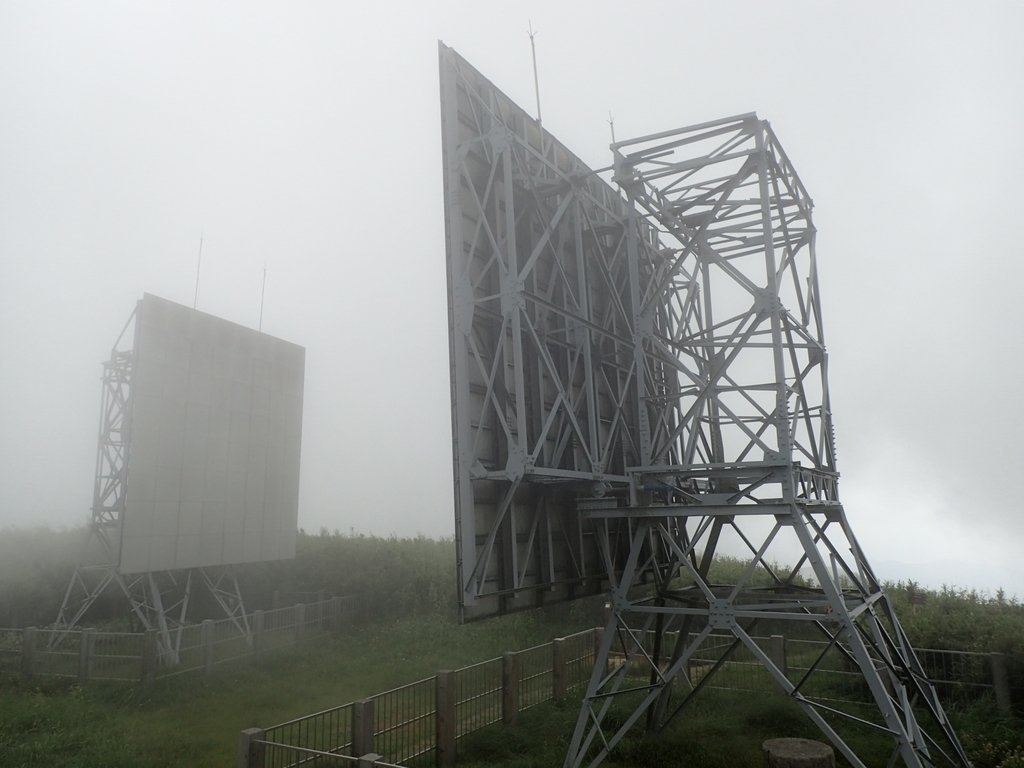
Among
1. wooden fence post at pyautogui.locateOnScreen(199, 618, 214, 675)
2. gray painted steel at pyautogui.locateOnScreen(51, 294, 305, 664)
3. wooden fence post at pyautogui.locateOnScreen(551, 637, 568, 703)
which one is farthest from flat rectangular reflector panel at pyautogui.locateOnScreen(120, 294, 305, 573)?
wooden fence post at pyautogui.locateOnScreen(551, 637, 568, 703)

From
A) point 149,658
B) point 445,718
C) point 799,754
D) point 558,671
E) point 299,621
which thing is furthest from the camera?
point 299,621

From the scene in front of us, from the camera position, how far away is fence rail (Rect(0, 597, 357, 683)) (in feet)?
53.9

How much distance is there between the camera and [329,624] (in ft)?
74.5

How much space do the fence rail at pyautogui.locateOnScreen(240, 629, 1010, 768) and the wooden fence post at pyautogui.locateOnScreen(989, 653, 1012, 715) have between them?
0.06 feet

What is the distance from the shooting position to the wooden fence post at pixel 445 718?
1137 cm

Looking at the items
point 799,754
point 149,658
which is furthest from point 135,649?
point 799,754

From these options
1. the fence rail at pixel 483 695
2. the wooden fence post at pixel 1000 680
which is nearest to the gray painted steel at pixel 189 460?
the fence rail at pixel 483 695

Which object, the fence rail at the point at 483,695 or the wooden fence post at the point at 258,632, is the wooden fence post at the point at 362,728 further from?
the wooden fence post at the point at 258,632

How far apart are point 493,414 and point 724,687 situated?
31.5 feet

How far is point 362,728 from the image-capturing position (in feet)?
33.3

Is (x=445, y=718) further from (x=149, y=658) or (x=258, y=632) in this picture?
(x=258, y=632)

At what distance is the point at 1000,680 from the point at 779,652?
373cm

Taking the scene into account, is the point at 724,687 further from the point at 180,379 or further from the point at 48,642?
the point at 48,642

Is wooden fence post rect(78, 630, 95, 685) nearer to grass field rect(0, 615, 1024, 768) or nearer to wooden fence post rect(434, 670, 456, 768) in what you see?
grass field rect(0, 615, 1024, 768)
